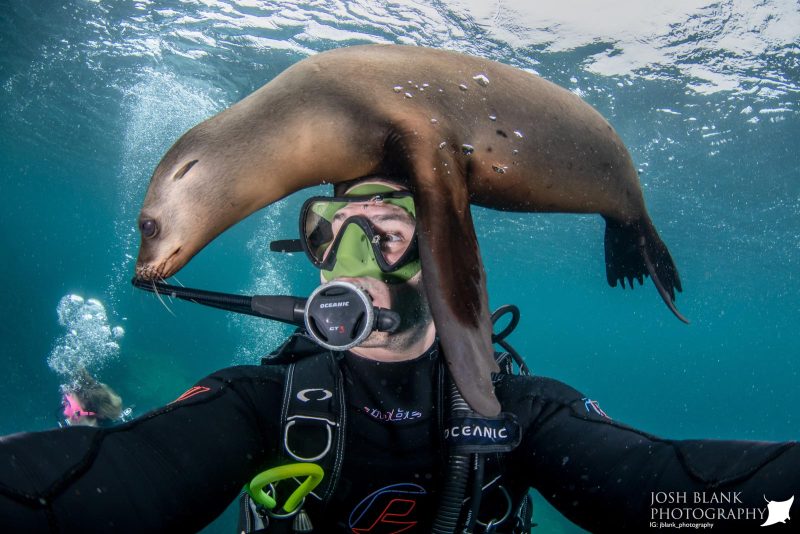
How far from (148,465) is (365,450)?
0.96 meters

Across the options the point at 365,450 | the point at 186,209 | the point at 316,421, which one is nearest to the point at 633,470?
the point at 365,450

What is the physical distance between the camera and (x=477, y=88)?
2672mm

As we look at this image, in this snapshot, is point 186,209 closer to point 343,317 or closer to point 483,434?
point 343,317

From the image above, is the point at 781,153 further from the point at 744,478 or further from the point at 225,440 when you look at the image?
the point at 225,440

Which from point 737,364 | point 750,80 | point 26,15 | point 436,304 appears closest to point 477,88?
point 436,304

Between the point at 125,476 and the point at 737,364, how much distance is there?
13164 cm

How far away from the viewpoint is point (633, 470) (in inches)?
69.9

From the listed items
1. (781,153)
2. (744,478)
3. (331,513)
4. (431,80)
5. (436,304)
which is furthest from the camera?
(781,153)

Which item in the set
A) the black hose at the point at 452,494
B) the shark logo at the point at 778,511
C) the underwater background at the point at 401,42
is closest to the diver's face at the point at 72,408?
the underwater background at the point at 401,42

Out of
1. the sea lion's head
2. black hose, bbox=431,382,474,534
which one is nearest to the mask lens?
the sea lion's head

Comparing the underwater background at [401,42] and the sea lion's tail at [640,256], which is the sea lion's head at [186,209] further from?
the underwater background at [401,42]

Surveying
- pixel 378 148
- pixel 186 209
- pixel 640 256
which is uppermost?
pixel 378 148

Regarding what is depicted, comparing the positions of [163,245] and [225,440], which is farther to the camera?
[163,245]

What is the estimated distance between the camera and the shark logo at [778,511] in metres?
1.24
